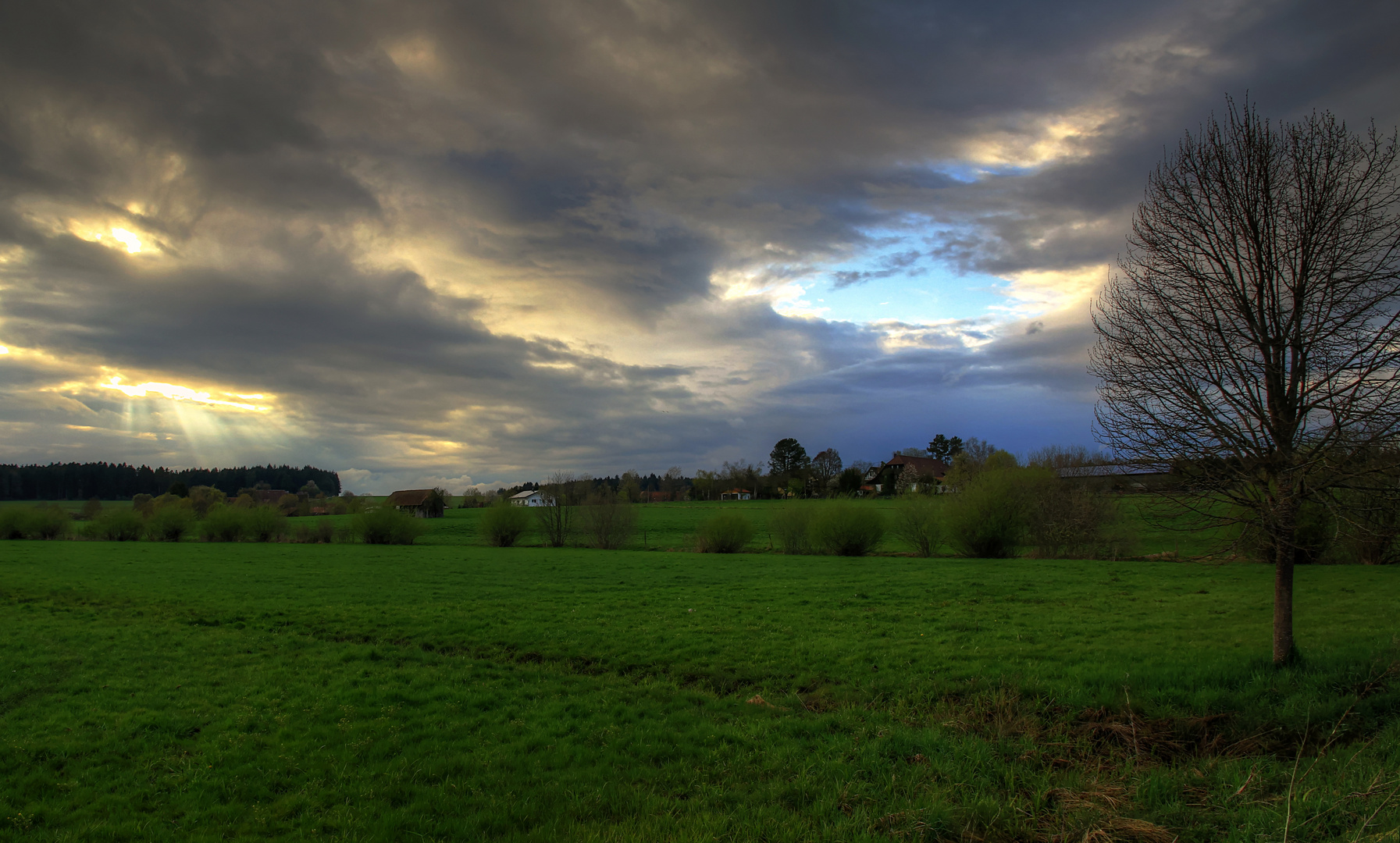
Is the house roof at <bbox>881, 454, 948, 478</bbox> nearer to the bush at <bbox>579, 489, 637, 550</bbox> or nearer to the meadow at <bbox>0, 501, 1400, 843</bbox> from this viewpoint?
the bush at <bbox>579, 489, 637, 550</bbox>

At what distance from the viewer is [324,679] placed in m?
11.6

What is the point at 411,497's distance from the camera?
117188mm

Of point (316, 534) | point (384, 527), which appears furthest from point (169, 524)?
point (384, 527)

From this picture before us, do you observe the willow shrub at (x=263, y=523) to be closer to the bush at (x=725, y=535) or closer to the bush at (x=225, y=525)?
the bush at (x=225, y=525)

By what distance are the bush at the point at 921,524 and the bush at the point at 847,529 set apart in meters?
1.71

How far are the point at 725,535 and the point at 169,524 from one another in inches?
2475

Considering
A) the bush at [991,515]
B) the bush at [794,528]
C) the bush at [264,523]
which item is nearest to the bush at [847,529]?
the bush at [794,528]

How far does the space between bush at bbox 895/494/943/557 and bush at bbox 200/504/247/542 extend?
218 feet

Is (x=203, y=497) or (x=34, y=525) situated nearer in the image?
(x=34, y=525)

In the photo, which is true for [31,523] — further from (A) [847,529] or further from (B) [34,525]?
(A) [847,529]

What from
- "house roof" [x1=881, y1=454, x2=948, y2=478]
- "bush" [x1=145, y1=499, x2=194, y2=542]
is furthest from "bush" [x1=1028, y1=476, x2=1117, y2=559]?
"bush" [x1=145, y1=499, x2=194, y2=542]

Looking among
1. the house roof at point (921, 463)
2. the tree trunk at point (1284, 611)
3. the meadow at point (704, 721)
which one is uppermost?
the house roof at point (921, 463)

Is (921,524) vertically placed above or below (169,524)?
above

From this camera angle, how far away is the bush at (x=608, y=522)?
59.1 m
